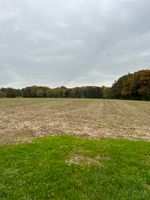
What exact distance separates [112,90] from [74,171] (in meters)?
131

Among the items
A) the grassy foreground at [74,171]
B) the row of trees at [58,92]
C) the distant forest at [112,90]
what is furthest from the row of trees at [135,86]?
the grassy foreground at [74,171]

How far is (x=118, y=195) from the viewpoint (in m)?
7.91

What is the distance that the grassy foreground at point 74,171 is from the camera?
26.0ft

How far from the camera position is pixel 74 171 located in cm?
938

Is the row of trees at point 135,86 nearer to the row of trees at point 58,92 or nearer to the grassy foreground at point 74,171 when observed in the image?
the row of trees at point 58,92

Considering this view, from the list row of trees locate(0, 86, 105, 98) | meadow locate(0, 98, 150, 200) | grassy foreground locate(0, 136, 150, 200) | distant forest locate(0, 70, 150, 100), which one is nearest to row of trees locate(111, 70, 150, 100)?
distant forest locate(0, 70, 150, 100)

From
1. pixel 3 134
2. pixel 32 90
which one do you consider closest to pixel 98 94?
pixel 32 90

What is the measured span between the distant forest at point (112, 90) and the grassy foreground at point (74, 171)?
100.0 meters

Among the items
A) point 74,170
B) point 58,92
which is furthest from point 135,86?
point 74,170

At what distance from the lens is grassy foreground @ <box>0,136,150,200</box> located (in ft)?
26.0

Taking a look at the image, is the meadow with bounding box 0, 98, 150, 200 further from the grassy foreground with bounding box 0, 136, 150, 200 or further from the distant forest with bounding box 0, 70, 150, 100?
the distant forest with bounding box 0, 70, 150, 100

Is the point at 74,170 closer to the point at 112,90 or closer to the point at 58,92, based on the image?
the point at 112,90

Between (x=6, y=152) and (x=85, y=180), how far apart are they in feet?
11.8

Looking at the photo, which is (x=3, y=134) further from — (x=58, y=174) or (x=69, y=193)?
(x=69, y=193)
